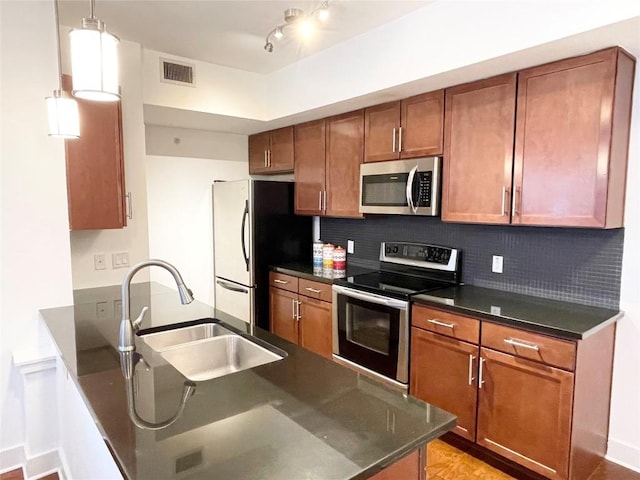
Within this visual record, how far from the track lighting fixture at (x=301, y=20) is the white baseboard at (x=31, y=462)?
8.88ft

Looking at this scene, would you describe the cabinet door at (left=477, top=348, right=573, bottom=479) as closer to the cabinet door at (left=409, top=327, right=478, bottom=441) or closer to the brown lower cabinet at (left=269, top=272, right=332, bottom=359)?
the cabinet door at (left=409, top=327, right=478, bottom=441)

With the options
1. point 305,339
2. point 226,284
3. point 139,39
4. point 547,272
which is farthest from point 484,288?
point 139,39

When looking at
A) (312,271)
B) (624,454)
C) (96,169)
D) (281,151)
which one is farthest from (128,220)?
(624,454)

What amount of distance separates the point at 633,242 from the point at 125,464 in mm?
2491

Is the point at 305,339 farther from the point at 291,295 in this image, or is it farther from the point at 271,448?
the point at 271,448

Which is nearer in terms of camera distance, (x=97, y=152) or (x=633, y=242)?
(x=633, y=242)

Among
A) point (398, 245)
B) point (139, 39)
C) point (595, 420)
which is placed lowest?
point (595, 420)

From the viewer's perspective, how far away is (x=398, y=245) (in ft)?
11.0

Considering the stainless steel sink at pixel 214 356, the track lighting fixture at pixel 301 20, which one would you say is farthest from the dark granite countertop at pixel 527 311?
the track lighting fixture at pixel 301 20

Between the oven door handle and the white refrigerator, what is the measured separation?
93 centimetres

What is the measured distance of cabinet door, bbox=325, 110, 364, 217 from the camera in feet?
10.7

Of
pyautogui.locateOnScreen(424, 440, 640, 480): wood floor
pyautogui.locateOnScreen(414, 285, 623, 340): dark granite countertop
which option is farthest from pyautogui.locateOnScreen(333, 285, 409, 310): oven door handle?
pyautogui.locateOnScreen(424, 440, 640, 480): wood floor

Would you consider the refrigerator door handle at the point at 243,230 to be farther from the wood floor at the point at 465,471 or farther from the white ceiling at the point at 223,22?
the wood floor at the point at 465,471

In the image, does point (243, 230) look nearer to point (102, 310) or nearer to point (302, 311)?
point (302, 311)
